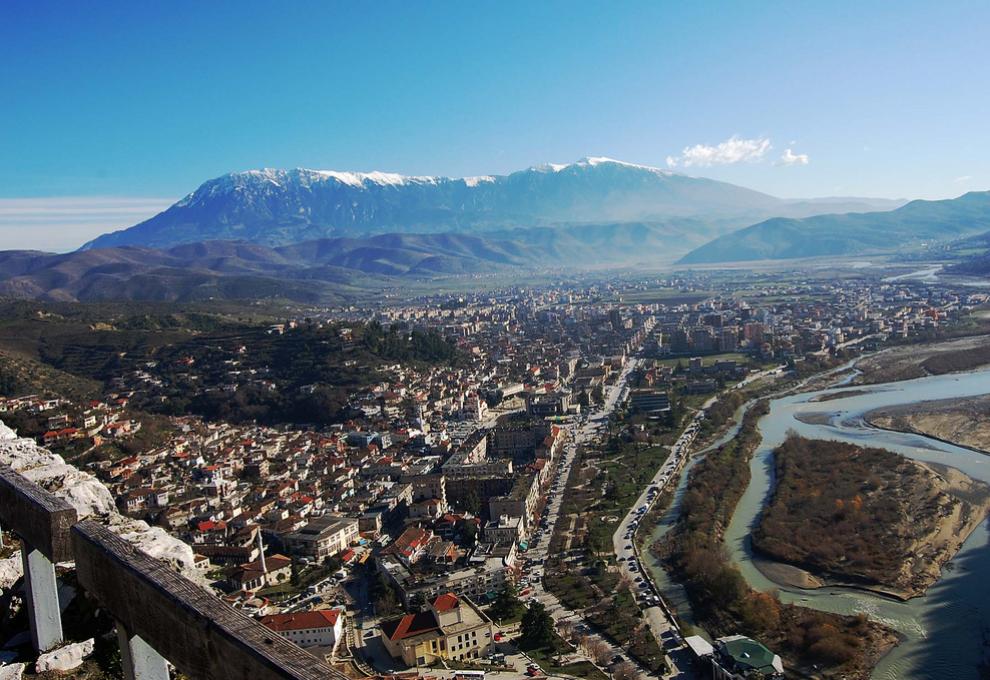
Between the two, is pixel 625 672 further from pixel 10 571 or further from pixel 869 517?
pixel 10 571

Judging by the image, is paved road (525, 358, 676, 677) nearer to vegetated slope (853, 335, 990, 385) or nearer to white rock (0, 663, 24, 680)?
white rock (0, 663, 24, 680)

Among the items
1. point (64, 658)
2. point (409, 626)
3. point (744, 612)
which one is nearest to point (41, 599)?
point (64, 658)

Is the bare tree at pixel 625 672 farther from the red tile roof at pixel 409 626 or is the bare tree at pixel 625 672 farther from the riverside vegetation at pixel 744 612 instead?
the red tile roof at pixel 409 626

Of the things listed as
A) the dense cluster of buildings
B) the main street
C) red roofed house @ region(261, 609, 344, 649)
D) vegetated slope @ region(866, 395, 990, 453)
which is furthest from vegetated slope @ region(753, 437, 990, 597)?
red roofed house @ region(261, 609, 344, 649)

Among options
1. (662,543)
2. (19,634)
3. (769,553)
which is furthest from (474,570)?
(19,634)

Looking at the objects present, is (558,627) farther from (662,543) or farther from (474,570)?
(662,543)

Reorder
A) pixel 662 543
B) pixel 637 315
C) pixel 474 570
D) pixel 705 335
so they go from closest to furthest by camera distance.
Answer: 1. pixel 474 570
2. pixel 662 543
3. pixel 705 335
4. pixel 637 315
